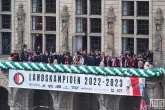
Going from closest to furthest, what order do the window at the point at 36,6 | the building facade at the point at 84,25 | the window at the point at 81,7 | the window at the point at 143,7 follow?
the window at the point at 143,7 → the building facade at the point at 84,25 → the window at the point at 81,7 → the window at the point at 36,6

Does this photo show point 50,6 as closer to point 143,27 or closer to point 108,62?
point 108,62

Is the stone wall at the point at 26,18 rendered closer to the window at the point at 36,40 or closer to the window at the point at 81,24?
the window at the point at 36,40

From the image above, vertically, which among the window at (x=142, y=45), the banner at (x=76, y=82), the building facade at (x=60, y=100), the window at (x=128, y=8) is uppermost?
the window at (x=128, y=8)

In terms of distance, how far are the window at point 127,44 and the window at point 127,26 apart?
1.90 ft

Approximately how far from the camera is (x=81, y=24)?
85.8 meters

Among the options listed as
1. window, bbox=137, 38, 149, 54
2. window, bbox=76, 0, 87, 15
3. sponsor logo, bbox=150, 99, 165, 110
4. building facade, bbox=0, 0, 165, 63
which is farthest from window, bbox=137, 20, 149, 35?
sponsor logo, bbox=150, 99, 165, 110

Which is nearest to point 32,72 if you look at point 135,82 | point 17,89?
point 17,89

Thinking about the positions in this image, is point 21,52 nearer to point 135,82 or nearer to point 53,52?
point 53,52

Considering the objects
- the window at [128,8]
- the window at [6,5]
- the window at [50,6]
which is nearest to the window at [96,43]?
the window at [128,8]

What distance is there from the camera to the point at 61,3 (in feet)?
282

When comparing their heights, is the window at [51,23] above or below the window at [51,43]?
above

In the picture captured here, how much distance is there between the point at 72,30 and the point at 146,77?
8033 millimetres

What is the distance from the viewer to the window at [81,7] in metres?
85.6

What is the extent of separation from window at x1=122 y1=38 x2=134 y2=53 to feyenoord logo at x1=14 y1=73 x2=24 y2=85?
25.2 ft
